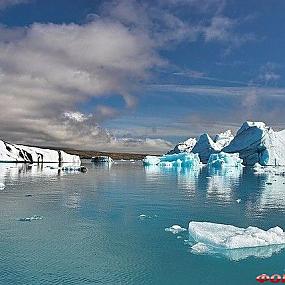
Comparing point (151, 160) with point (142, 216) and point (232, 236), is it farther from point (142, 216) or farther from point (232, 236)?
point (232, 236)

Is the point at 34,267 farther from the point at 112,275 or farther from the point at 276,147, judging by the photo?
the point at 276,147

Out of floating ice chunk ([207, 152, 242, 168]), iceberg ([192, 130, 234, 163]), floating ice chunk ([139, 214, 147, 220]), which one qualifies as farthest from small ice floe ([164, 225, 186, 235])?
iceberg ([192, 130, 234, 163])

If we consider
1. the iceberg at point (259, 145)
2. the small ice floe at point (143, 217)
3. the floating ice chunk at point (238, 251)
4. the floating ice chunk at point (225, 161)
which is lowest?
the floating ice chunk at point (238, 251)

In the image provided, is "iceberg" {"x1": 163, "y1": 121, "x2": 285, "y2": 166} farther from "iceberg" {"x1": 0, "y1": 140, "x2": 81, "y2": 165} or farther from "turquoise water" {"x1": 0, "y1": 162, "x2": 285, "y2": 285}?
"turquoise water" {"x1": 0, "y1": 162, "x2": 285, "y2": 285}

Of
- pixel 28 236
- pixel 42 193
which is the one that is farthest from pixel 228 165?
pixel 28 236

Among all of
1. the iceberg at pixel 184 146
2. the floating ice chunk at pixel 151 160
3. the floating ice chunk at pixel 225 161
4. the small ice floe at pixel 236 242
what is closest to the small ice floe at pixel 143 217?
the small ice floe at pixel 236 242

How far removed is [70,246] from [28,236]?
1.67 meters

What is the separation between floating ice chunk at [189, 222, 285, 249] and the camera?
10.2m

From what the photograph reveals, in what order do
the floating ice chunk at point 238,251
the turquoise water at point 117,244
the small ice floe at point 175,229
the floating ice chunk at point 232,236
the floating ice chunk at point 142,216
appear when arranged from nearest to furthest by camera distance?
the turquoise water at point 117,244 → the floating ice chunk at point 238,251 → the floating ice chunk at point 232,236 → the small ice floe at point 175,229 → the floating ice chunk at point 142,216

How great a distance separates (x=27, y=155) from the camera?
7225 centimetres

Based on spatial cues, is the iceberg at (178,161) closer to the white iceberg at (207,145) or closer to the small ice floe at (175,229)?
the white iceberg at (207,145)

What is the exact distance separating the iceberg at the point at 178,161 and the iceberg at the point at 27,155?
18181 mm

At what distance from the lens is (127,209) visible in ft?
55.2

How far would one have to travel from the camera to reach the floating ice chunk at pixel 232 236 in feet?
33.6
